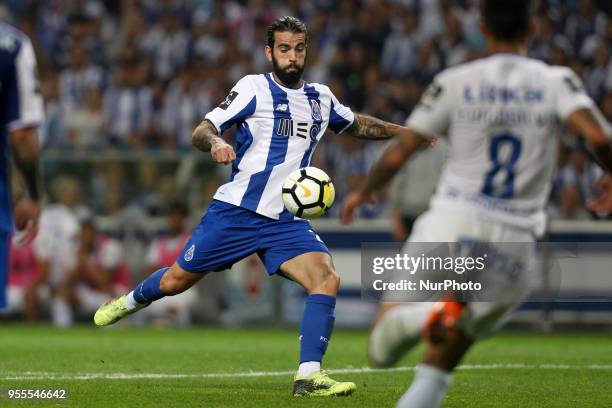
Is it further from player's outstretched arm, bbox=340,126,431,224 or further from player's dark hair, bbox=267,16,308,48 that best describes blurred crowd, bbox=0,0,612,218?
player's outstretched arm, bbox=340,126,431,224

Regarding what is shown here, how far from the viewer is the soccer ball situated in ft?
28.0

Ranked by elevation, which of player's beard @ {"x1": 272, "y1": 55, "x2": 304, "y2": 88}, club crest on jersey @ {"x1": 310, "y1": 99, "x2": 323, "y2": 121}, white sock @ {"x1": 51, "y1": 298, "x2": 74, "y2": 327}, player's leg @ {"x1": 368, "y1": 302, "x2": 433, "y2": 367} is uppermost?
player's beard @ {"x1": 272, "y1": 55, "x2": 304, "y2": 88}

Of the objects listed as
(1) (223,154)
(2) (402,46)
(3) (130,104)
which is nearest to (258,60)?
(3) (130,104)

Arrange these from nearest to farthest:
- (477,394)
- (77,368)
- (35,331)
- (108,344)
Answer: (477,394), (77,368), (108,344), (35,331)

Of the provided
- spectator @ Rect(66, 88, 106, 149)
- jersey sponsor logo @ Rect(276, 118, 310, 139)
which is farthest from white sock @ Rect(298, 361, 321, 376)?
spectator @ Rect(66, 88, 106, 149)

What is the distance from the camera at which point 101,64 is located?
21281mm

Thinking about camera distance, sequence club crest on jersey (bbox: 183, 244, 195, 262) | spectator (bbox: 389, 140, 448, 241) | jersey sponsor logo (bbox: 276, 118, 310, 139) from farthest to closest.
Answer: spectator (bbox: 389, 140, 448, 241) → club crest on jersey (bbox: 183, 244, 195, 262) → jersey sponsor logo (bbox: 276, 118, 310, 139)

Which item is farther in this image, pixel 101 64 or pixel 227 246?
pixel 101 64

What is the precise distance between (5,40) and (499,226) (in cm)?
252

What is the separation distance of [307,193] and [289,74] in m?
0.91

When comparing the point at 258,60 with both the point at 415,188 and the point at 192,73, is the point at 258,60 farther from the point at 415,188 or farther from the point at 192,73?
the point at 415,188

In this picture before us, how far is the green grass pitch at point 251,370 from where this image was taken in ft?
26.7

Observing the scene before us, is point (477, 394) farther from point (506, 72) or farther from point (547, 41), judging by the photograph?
point (547, 41)

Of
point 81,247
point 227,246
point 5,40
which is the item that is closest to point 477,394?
point 227,246
